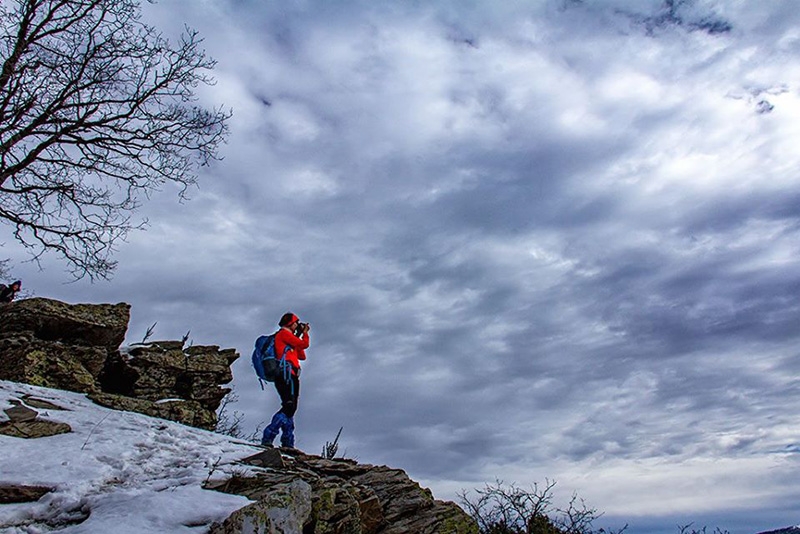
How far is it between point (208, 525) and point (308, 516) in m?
1.25

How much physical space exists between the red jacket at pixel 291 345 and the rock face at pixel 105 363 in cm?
270

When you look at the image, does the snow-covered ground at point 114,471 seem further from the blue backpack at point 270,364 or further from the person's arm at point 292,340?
the person's arm at point 292,340

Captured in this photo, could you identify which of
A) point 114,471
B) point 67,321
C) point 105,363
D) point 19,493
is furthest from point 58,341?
point 19,493

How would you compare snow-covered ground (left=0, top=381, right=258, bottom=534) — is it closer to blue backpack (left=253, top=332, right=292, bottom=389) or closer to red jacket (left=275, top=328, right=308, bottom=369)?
blue backpack (left=253, top=332, right=292, bottom=389)

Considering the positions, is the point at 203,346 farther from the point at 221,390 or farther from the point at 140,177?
the point at 140,177

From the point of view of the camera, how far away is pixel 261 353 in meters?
11.1

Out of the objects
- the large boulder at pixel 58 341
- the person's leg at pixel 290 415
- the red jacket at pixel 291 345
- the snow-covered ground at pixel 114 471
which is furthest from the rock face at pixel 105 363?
the red jacket at pixel 291 345

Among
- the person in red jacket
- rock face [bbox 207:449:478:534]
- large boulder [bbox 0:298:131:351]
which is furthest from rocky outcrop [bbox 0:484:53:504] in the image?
large boulder [bbox 0:298:131:351]

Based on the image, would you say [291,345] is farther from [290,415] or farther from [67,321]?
[67,321]

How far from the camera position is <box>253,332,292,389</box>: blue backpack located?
1089 cm

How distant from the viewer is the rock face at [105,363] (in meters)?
11.6

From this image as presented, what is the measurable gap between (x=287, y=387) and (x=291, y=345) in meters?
0.72

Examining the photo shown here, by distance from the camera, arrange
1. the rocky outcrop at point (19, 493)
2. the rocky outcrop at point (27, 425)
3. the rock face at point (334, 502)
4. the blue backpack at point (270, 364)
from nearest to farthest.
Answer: the rock face at point (334, 502), the rocky outcrop at point (19, 493), the rocky outcrop at point (27, 425), the blue backpack at point (270, 364)

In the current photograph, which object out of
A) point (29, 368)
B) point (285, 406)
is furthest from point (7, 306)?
point (285, 406)
